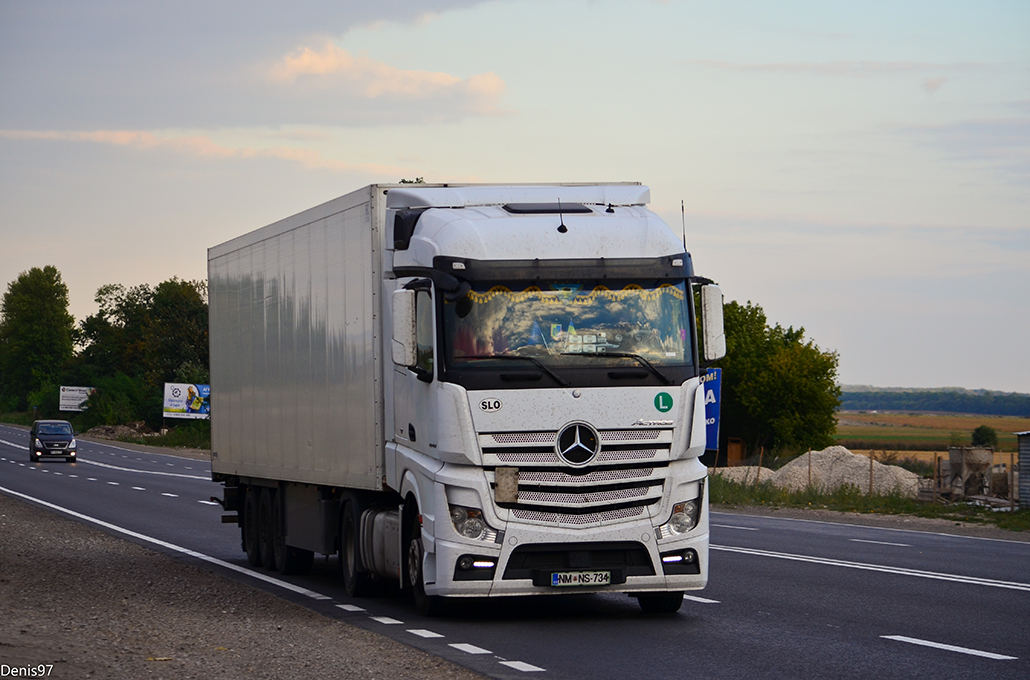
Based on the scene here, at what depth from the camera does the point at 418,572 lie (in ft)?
40.6

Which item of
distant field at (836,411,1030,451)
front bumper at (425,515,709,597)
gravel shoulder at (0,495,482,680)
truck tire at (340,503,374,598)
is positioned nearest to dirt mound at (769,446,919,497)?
distant field at (836,411,1030,451)

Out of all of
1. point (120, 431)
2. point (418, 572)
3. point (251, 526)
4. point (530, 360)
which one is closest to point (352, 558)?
point (418, 572)

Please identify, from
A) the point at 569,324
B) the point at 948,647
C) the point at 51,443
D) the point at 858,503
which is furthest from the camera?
the point at 51,443

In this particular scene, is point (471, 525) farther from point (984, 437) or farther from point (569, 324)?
point (984, 437)

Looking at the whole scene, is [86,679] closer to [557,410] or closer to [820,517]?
[557,410]

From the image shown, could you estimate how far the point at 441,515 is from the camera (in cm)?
1160

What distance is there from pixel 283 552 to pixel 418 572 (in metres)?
4.83

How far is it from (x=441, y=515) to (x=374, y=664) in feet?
6.76

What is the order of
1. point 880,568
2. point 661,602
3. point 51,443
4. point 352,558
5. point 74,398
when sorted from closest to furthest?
point 661,602 → point 352,558 → point 880,568 → point 51,443 → point 74,398

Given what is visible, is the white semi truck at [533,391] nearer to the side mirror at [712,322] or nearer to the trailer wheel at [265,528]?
the side mirror at [712,322]

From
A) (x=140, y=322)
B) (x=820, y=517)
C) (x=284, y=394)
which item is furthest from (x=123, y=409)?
(x=284, y=394)

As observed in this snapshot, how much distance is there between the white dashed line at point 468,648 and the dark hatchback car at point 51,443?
186ft

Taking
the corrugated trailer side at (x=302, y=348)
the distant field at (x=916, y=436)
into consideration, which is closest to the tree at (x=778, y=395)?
the distant field at (x=916, y=436)

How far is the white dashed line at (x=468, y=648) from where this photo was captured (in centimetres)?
1038
